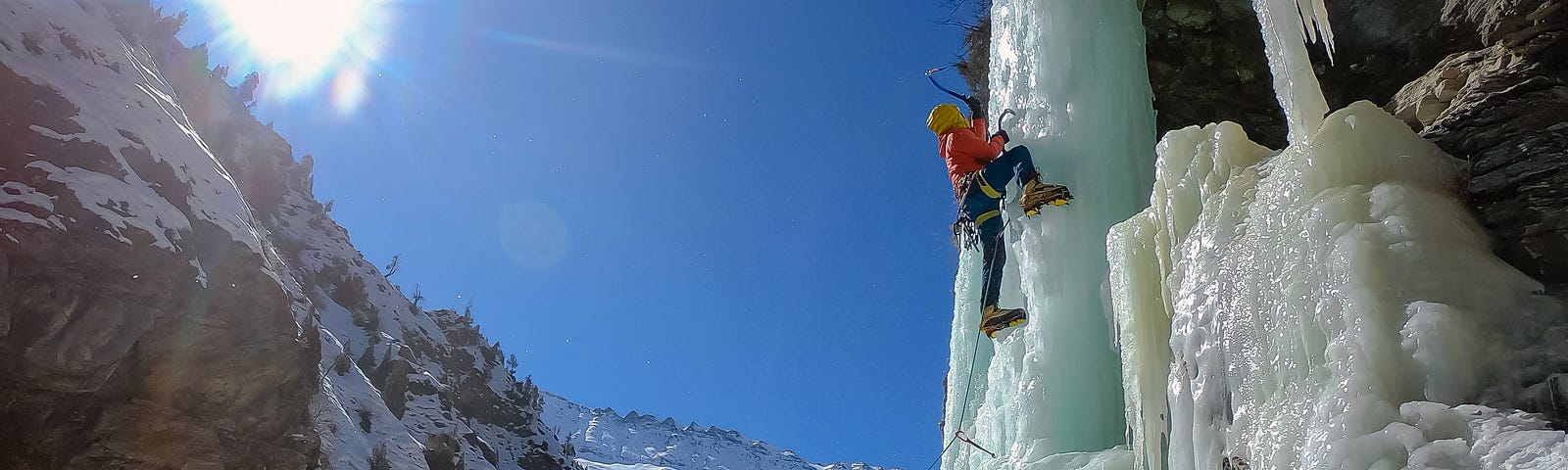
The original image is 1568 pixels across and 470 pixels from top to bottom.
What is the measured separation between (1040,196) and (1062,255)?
32 cm

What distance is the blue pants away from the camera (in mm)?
4582

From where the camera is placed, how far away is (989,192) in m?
4.68

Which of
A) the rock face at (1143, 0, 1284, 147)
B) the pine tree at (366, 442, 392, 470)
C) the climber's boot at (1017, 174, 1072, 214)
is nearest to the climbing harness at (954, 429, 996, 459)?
the climber's boot at (1017, 174, 1072, 214)

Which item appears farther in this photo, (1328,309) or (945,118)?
(945,118)

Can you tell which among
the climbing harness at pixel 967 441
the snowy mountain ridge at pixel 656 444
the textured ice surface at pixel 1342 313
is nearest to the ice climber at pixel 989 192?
the climbing harness at pixel 967 441

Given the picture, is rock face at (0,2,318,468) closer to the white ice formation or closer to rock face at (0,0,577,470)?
rock face at (0,0,577,470)

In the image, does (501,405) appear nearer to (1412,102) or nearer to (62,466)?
(62,466)

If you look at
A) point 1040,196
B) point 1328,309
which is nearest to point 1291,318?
point 1328,309

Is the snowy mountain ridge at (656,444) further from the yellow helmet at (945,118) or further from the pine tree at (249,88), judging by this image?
the yellow helmet at (945,118)

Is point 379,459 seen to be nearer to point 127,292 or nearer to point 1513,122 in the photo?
point 127,292

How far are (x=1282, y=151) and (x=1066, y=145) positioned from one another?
71.1 inches

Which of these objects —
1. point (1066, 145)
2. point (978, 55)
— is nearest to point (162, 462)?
point (978, 55)

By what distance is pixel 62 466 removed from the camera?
10805 mm

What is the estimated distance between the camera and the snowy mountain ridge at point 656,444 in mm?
136500
